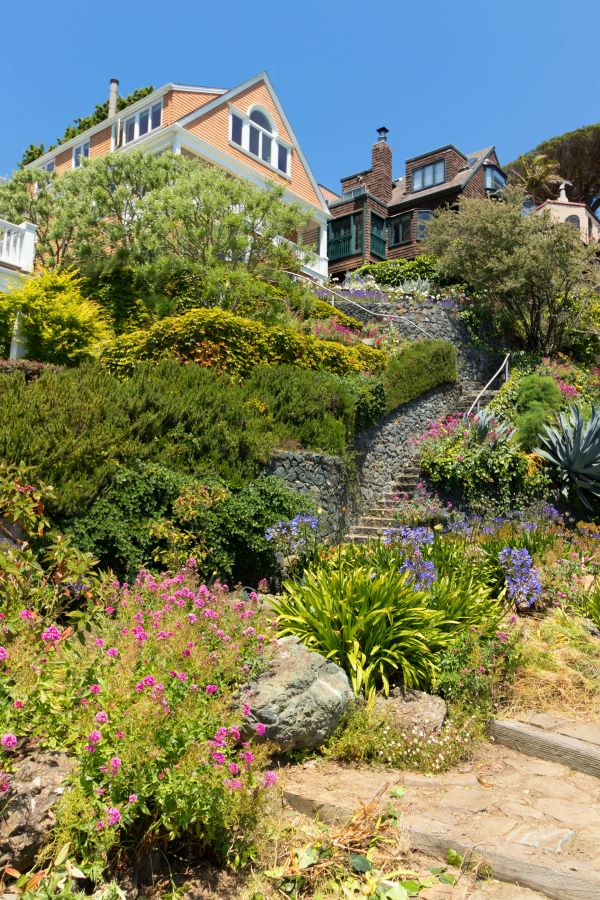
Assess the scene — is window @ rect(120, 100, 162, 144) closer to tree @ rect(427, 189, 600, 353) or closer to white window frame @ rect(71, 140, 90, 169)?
white window frame @ rect(71, 140, 90, 169)

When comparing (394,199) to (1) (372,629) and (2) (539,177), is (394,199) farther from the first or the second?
(1) (372,629)

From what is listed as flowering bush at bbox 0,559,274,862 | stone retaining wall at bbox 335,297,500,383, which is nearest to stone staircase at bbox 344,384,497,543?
stone retaining wall at bbox 335,297,500,383

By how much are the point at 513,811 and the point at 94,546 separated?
448cm

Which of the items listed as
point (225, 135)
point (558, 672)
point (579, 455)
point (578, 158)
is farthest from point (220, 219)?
point (578, 158)

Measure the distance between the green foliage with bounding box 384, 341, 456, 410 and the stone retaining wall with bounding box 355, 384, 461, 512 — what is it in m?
0.28

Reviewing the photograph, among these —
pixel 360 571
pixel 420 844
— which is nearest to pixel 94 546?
pixel 360 571

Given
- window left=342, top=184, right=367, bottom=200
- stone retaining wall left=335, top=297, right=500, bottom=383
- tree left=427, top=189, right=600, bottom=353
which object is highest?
window left=342, top=184, right=367, bottom=200

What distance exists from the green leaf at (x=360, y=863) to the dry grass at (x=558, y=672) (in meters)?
2.62

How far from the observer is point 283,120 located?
2581 cm

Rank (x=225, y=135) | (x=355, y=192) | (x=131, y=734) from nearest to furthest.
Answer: (x=131, y=734) < (x=225, y=135) < (x=355, y=192)

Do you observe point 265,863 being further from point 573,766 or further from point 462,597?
point 462,597

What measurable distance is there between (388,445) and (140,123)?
57.9ft

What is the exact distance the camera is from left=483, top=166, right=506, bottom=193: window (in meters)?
32.6

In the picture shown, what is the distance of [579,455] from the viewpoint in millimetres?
12500
